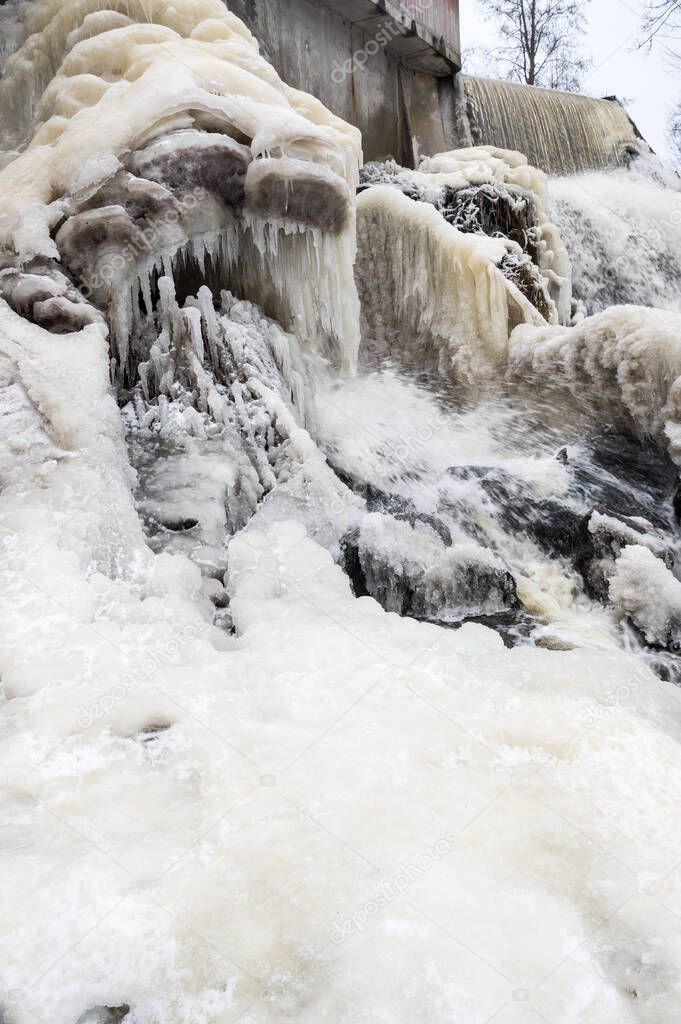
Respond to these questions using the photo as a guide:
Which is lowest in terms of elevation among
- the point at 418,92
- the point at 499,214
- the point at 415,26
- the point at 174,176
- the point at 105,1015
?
the point at 105,1015

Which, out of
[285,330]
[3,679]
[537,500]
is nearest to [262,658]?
[3,679]

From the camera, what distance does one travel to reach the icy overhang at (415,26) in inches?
388

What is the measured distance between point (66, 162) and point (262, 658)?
11.7 feet

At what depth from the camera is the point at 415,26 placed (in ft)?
34.0

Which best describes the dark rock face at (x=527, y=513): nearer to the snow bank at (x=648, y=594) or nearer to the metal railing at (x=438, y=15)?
the snow bank at (x=648, y=594)

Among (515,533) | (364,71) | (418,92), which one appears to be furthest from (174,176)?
(418,92)

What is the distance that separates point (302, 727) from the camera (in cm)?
201

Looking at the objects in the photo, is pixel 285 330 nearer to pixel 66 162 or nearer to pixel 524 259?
pixel 66 162

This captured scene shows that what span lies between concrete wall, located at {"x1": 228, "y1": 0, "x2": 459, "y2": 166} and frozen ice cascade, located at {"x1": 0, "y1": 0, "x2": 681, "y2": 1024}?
3.62 m

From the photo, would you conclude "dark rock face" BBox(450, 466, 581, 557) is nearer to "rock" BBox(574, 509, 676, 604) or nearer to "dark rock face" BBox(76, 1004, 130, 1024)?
"rock" BBox(574, 509, 676, 604)

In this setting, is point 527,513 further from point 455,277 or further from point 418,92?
point 418,92

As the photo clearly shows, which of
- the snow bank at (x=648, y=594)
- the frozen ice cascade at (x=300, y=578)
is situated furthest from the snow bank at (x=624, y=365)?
the snow bank at (x=648, y=594)

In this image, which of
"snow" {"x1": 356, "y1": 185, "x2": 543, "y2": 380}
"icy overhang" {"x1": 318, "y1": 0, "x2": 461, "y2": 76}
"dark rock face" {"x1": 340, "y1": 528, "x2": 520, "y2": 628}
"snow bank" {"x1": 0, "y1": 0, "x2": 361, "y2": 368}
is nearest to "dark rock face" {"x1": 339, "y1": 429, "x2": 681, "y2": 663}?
"dark rock face" {"x1": 340, "y1": 528, "x2": 520, "y2": 628}

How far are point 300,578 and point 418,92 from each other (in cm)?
1089
